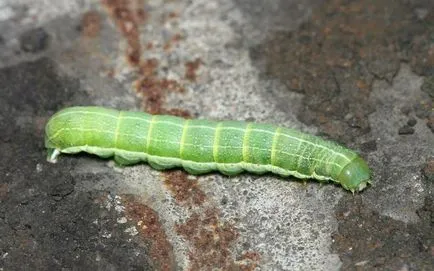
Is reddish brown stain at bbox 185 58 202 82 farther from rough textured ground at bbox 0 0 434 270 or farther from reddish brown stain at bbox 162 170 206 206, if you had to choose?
reddish brown stain at bbox 162 170 206 206

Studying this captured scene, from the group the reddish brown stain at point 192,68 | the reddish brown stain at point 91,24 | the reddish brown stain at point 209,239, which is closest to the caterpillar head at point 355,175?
the reddish brown stain at point 209,239

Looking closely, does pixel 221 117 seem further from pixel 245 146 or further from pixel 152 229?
pixel 152 229

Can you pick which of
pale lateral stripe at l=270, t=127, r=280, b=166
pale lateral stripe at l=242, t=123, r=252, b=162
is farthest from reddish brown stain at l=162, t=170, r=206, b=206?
pale lateral stripe at l=270, t=127, r=280, b=166

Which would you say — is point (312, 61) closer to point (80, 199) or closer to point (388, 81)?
point (388, 81)

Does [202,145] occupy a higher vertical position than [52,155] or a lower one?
higher

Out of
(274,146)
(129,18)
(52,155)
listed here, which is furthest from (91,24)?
(274,146)

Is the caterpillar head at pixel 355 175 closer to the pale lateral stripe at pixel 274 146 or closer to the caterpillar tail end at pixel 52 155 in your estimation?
the pale lateral stripe at pixel 274 146
